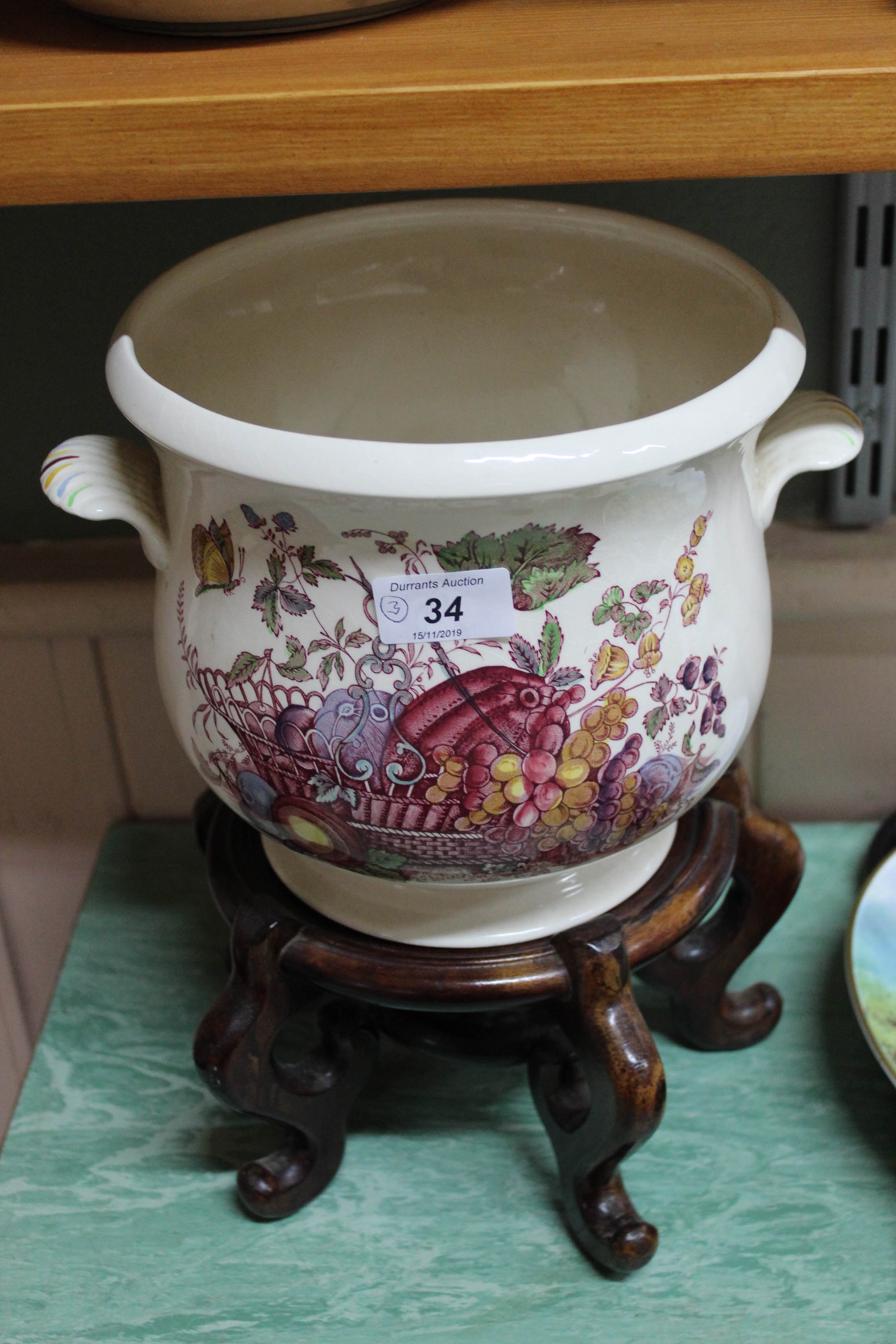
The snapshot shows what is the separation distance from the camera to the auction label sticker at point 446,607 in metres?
0.40

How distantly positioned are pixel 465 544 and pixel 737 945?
0.98 ft

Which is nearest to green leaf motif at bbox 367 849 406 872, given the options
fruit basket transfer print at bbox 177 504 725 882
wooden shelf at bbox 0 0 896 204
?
fruit basket transfer print at bbox 177 504 725 882

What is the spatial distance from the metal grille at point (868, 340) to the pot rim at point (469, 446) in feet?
0.63

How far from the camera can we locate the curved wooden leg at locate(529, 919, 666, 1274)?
0.49m

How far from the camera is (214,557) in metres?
0.44

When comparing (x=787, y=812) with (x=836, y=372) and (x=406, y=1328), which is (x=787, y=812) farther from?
(x=406, y=1328)

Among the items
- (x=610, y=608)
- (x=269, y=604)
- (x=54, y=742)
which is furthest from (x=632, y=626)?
(x=54, y=742)

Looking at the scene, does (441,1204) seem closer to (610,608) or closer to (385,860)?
(385,860)

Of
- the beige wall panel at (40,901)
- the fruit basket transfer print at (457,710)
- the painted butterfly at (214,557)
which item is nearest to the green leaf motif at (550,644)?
the fruit basket transfer print at (457,710)

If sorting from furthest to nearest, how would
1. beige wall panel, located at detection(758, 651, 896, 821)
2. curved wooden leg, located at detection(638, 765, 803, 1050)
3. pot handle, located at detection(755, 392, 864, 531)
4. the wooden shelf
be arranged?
beige wall panel, located at detection(758, 651, 896, 821)
curved wooden leg, located at detection(638, 765, 803, 1050)
pot handle, located at detection(755, 392, 864, 531)
the wooden shelf

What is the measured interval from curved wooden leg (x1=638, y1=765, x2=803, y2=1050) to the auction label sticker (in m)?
0.23

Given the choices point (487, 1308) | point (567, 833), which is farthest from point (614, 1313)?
point (567, 833)

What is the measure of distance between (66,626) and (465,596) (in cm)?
40

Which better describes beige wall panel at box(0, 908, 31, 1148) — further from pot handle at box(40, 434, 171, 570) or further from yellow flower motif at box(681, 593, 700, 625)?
yellow flower motif at box(681, 593, 700, 625)
